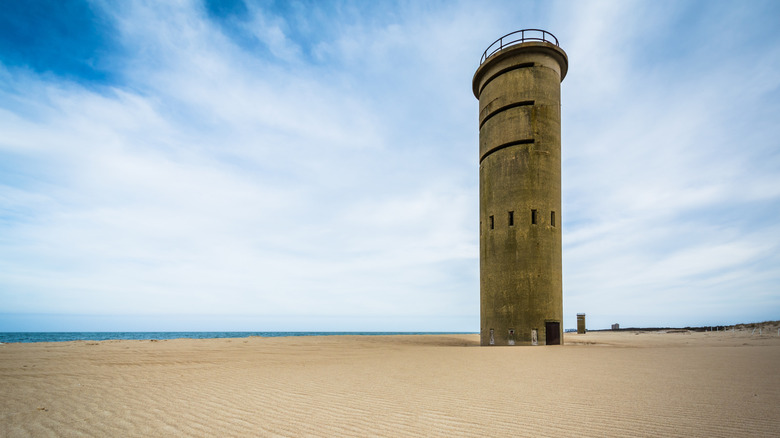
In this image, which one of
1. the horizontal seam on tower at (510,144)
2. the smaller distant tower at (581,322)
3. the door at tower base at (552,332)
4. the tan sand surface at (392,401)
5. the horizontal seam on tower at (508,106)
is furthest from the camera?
the smaller distant tower at (581,322)

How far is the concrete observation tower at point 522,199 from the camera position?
1780 centimetres

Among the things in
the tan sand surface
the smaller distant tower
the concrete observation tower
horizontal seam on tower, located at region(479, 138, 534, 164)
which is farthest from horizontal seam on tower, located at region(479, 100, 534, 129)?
the smaller distant tower

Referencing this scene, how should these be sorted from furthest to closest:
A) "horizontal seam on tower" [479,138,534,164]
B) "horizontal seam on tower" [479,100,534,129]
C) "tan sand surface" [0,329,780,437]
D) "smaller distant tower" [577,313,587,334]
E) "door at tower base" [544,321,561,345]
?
"smaller distant tower" [577,313,587,334]
"horizontal seam on tower" [479,100,534,129]
"horizontal seam on tower" [479,138,534,164]
"door at tower base" [544,321,561,345]
"tan sand surface" [0,329,780,437]

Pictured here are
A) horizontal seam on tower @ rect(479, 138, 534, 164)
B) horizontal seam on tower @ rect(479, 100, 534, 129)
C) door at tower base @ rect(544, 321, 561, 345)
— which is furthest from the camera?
horizontal seam on tower @ rect(479, 100, 534, 129)

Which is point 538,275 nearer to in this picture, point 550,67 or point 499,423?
point 550,67

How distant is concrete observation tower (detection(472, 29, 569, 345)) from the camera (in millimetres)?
17797

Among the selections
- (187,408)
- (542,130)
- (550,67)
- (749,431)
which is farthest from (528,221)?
(187,408)

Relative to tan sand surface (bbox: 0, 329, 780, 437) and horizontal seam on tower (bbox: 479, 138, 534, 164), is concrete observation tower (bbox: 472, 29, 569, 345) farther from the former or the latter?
tan sand surface (bbox: 0, 329, 780, 437)

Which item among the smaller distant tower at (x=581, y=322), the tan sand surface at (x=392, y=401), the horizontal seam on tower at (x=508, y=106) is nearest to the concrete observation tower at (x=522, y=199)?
the horizontal seam on tower at (x=508, y=106)

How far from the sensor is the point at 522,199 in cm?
1845

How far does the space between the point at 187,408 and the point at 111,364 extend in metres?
6.00

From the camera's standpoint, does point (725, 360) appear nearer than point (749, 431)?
No

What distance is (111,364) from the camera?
920cm

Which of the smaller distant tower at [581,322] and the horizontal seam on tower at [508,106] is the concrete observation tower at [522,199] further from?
the smaller distant tower at [581,322]
